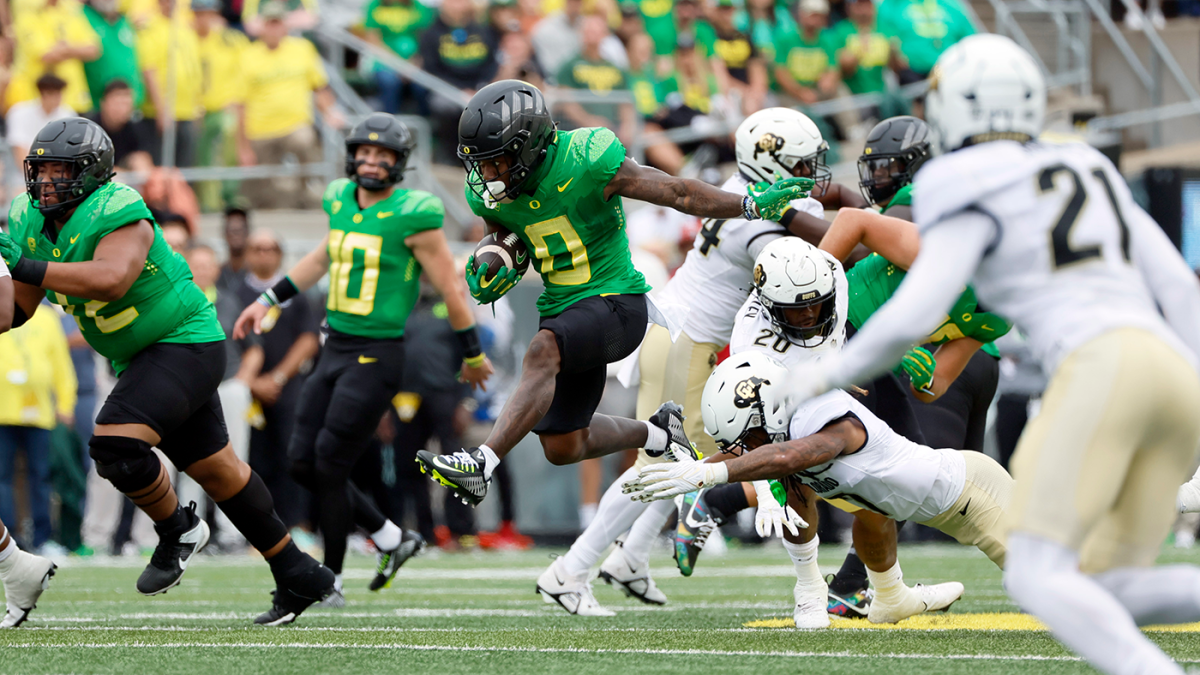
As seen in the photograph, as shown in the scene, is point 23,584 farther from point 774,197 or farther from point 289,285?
point 774,197

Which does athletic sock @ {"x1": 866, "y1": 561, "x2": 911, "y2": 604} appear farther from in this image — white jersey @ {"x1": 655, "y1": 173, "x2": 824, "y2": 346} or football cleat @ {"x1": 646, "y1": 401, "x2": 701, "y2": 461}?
white jersey @ {"x1": 655, "y1": 173, "x2": 824, "y2": 346}

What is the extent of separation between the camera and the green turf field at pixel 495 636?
13.8ft

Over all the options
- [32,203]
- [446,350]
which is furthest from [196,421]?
[446,350]

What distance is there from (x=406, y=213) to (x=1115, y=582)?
168 inches

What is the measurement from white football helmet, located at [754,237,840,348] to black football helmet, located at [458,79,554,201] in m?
0.94

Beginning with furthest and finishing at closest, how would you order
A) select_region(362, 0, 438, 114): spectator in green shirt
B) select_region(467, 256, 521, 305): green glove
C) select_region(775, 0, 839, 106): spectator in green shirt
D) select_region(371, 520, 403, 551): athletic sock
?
1. select_region(775, 0, 839, 106): spectator in green shirt
2. select_region(362, 0, 438, 114): spectator in green shirt
3. select_region(371, 520, 403, 551): athletic sock
4. select_region(467, 256, 521, 305): green glove

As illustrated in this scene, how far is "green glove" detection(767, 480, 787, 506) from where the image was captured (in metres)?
5.16

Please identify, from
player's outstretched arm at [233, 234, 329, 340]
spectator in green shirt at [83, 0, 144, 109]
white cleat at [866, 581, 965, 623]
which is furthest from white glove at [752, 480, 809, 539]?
spectator in green shirt at [83, 0, 144, 109]

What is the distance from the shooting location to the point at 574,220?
215 inches

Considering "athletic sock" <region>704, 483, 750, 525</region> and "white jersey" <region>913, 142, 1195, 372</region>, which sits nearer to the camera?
"white jersey" <region>913, 142, 1195, 372</region>

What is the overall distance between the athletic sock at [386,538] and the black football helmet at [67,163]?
225cm

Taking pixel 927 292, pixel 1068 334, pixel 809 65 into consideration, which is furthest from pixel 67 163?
pixel 809 65

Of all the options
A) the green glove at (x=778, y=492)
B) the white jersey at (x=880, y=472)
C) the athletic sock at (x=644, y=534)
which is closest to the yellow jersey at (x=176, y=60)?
the athletic sock at (x=644, y=534)

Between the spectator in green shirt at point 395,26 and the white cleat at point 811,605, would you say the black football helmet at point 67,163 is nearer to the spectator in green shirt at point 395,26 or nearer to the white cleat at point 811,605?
the white cleat at point 811,605
